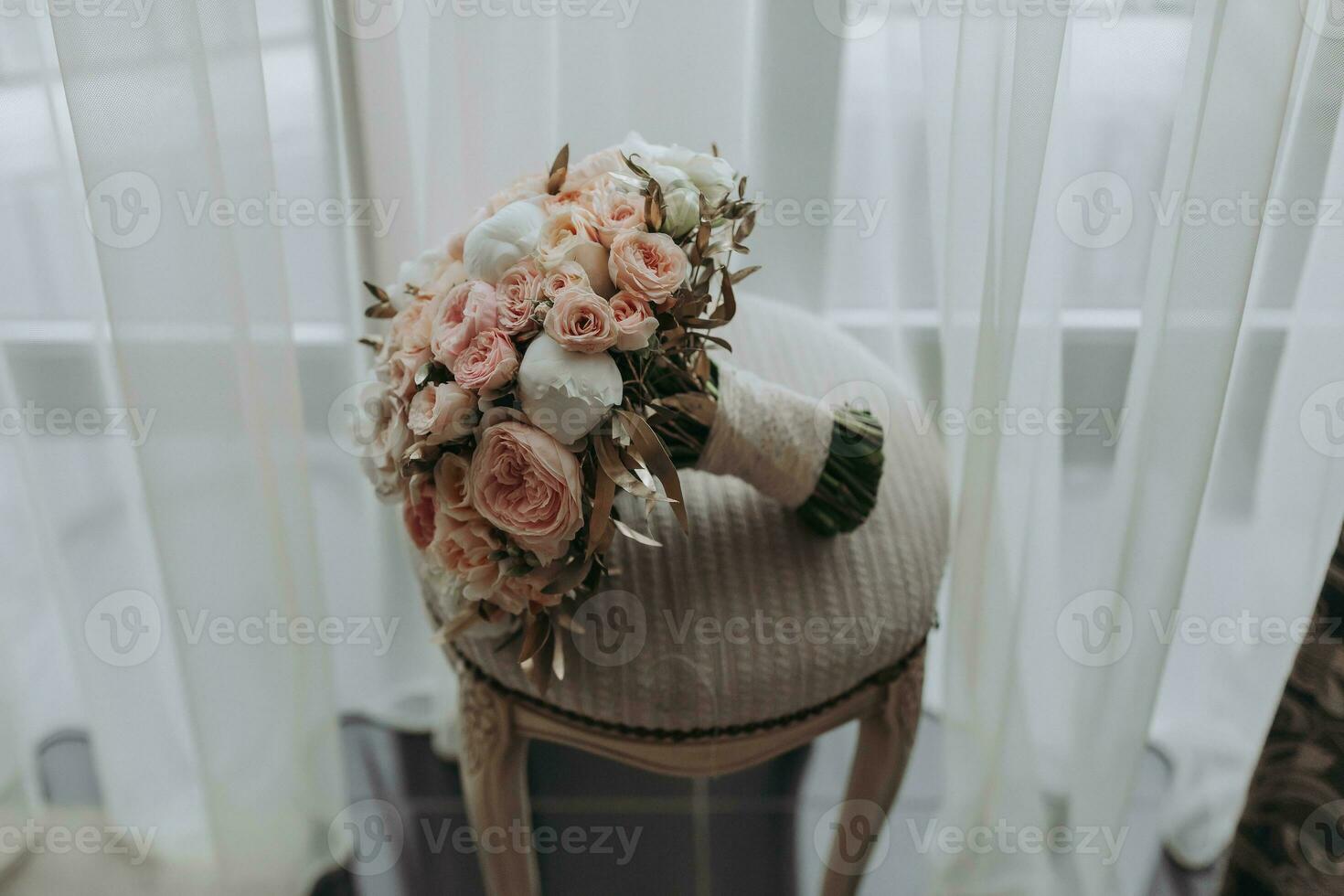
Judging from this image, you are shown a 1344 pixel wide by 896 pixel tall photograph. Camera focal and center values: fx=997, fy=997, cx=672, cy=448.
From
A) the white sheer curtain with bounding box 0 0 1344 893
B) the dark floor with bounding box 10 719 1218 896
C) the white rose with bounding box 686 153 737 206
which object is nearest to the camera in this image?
the white rose with bounding box 686 153 737 206

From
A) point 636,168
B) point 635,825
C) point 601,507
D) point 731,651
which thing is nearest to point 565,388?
point 601,507

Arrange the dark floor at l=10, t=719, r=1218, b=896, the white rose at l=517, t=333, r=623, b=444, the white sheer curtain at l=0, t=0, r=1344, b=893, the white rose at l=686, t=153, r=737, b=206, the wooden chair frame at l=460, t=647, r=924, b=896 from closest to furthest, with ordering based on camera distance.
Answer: the white rose at l=517, t=333, r=623, b=444 < the white rose at l=686, t=153, r=737, b=206 < the wooden chair frame at l=460, t=647, r=924, b=896 < the white sheer curtain at l=0, t=0, r=1344, b=893 < the dark floor at l=10, t=719, r=1218, b=896

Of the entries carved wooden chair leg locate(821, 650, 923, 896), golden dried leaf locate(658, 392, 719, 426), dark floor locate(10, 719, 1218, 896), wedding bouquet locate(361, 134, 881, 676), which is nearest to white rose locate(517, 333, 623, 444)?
wedding bouquet locate(361, 134, 881, 676)

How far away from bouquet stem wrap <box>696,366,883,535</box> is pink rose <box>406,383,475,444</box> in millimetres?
221

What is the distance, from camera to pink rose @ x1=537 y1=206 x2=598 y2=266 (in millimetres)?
784

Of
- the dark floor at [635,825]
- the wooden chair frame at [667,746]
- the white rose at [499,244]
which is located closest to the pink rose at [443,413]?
the white rose at [499,244]

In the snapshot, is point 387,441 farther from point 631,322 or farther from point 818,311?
point 818,311

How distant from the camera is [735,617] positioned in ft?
2.99

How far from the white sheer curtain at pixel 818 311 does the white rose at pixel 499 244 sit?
17.4 inches

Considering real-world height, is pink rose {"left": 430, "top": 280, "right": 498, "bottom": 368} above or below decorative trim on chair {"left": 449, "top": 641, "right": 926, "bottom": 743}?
above

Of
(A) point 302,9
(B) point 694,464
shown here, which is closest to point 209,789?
(B) point 694,464

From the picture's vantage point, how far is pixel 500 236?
2.61ft

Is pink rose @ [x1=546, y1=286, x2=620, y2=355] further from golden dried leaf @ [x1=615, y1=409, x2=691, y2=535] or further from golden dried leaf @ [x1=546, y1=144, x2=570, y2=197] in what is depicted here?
golden dried leaf @ [x1=546, y1=144, x2=570, y2=197]

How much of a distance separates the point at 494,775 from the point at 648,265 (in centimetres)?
54
